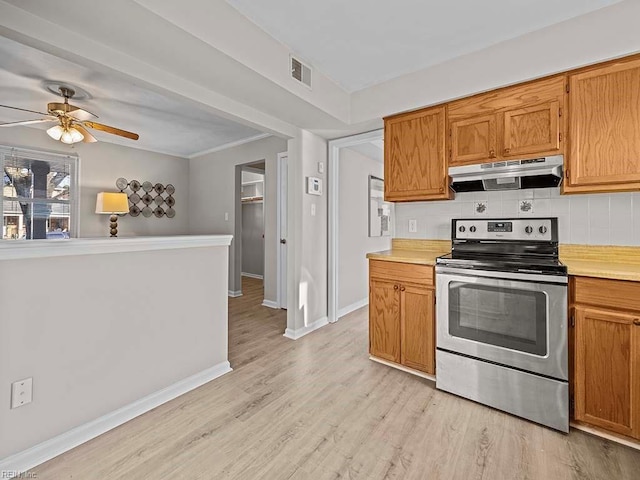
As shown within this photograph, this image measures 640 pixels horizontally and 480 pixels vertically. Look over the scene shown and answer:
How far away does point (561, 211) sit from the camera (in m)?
2.22

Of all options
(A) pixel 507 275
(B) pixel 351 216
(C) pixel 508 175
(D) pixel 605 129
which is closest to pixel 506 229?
(C) pixel 508 175

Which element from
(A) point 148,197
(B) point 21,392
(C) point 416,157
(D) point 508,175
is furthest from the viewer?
(A) point 148,197

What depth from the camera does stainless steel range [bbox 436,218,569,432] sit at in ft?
5.71

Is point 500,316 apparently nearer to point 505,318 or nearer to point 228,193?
point 505,318

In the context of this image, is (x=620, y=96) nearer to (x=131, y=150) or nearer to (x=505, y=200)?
(x=505, y=200)

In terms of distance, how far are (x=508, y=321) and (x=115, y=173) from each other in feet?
17.7

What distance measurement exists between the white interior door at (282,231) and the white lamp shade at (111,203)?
2.21m

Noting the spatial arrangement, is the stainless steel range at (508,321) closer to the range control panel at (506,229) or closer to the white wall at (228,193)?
Result: the range control panel at (506,229)

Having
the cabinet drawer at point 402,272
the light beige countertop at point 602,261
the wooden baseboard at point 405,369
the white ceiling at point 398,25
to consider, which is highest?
the white ceiling at point 398,25

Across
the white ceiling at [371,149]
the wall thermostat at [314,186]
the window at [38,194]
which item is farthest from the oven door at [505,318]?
the window at [38,194]

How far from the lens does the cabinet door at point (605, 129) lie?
178cm

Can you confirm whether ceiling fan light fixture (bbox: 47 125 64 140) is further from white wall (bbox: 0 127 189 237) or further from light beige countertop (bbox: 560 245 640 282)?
light beige countertop (bbox: 560 245 640 282)

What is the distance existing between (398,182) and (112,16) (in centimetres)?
217

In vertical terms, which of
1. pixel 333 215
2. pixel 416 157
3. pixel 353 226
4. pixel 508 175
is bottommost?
pixel 353 226
